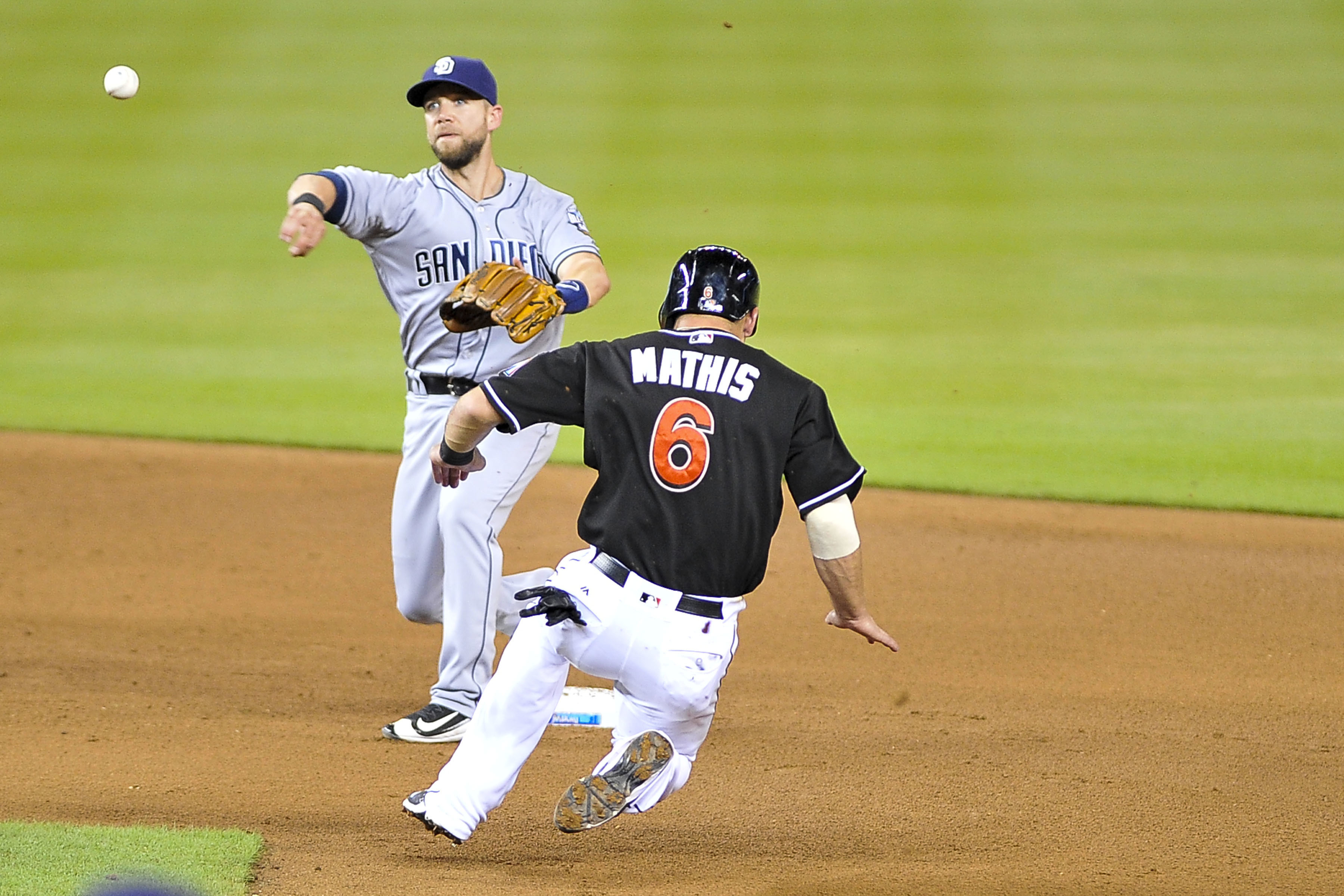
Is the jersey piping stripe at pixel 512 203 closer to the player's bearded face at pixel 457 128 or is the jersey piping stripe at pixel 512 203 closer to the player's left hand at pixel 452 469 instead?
the player's bearded face at pixel 457 128

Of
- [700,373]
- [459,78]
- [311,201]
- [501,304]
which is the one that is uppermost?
[459,78]

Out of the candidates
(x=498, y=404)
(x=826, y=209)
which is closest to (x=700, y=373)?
(x=498, y=404)

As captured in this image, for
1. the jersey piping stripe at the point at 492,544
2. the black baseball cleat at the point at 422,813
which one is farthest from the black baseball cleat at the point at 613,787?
the jersey piping stripe at the point at 492,544

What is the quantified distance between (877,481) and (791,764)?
4.38 m

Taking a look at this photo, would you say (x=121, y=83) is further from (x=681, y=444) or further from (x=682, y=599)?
(x=682, y=599)

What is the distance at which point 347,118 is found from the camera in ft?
52.4

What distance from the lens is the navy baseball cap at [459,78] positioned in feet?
16.5

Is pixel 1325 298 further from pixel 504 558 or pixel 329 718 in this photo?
pixel 329 718

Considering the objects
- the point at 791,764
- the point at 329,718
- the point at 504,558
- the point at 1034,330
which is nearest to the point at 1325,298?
the point at 1034,330

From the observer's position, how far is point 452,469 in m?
4.00

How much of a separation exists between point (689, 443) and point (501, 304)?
0.74m

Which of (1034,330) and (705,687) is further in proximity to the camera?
(1034,330)

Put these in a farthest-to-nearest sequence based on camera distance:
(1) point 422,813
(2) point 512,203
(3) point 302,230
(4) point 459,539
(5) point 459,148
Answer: (2) point 512,203 → (5) point 459,148 → (4) point 459,539 → (3) point 302,230 → (1) point 422,813

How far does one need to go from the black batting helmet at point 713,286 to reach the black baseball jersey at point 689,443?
10cm
